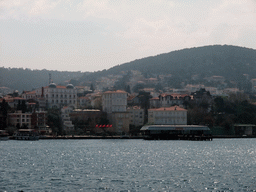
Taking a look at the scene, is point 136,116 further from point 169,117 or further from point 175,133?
point 175,133

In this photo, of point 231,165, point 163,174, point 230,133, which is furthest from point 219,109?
point 163,174

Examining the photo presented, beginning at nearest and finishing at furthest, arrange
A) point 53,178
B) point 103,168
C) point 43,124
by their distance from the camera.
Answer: point 53,178 < point 103,168 < point 43,124

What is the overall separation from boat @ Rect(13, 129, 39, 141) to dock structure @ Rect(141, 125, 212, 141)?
3022 centimetres

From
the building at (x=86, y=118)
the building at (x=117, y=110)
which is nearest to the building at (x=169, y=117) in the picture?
the building at (x=117, y=110)

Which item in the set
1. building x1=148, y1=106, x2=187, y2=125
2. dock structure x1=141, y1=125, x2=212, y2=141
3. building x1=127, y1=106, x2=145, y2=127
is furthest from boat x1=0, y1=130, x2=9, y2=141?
building x1=148, y1=106, x2=187, y2=125

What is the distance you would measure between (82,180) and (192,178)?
1076 centimetres

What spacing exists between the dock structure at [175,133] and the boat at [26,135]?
3022 centimetres

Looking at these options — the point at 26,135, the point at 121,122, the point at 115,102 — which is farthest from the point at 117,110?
the point at 26,135

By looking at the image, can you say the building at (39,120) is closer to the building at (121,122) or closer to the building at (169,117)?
the building at (121,122)

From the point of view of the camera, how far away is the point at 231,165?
68.7 meters

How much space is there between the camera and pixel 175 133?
6058 inches

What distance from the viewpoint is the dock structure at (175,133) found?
497 feet

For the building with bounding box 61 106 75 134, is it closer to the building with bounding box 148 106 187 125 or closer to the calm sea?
the building with bounding box 148 106 187 125

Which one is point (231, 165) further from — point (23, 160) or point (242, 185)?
point (23, 160)
